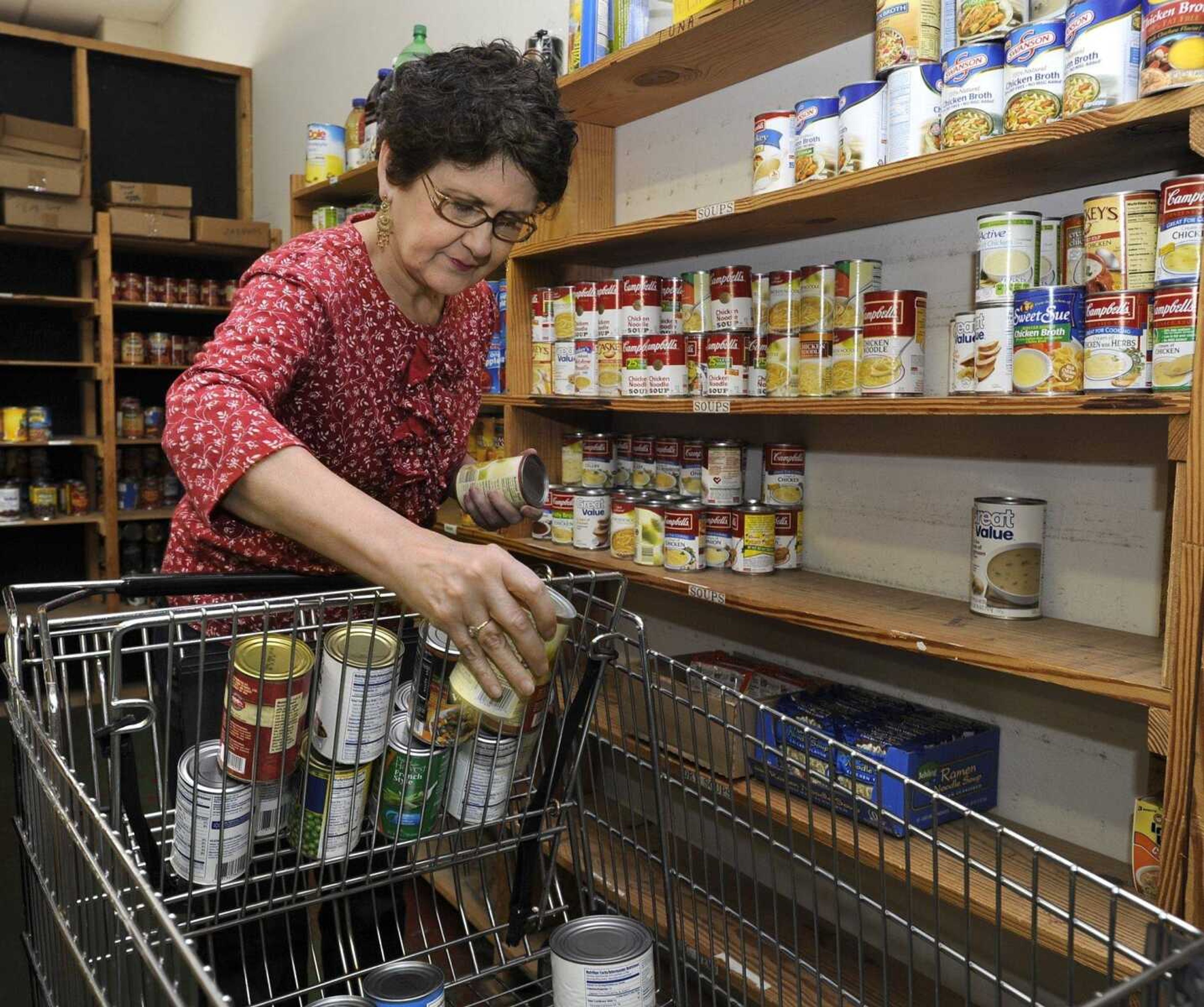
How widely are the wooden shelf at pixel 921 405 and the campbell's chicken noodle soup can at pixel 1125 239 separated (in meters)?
0.16

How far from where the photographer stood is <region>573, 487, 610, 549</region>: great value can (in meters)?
2.45

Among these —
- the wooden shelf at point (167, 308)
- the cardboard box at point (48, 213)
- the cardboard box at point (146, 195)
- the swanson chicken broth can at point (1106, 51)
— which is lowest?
the swanson chicken broth can at point (1106, 51)

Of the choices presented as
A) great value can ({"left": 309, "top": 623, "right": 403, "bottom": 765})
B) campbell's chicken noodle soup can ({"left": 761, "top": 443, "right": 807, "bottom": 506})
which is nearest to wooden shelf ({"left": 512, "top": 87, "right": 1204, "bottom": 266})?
campbell's chicken noodle soup can ({"left": 761, "top": 443, "right": 807, "bottom": 506})

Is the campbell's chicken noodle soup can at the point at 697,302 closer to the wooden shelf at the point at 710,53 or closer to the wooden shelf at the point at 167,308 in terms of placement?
the wooden shelf at the point at 710,53

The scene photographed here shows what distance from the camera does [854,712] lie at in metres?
1.95

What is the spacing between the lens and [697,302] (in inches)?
86.1

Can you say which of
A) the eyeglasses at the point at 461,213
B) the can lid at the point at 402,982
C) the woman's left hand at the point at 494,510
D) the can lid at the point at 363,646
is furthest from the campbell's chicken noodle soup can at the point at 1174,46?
the can lid at the point at 402,982

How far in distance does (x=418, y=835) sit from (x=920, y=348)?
120 centimetres

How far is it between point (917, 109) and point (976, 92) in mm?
139

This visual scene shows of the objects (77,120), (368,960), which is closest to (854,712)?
(368,960)

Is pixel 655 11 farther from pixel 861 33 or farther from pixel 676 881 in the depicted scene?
pixel 676 881

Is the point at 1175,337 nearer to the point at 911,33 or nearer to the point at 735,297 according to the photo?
the point at 911,33

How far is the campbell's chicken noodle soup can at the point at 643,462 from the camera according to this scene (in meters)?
2.53

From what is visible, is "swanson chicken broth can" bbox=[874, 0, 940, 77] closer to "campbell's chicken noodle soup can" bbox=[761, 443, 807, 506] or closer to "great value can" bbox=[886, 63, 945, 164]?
"great value can" bbox=[886, 63, 945, 164]
